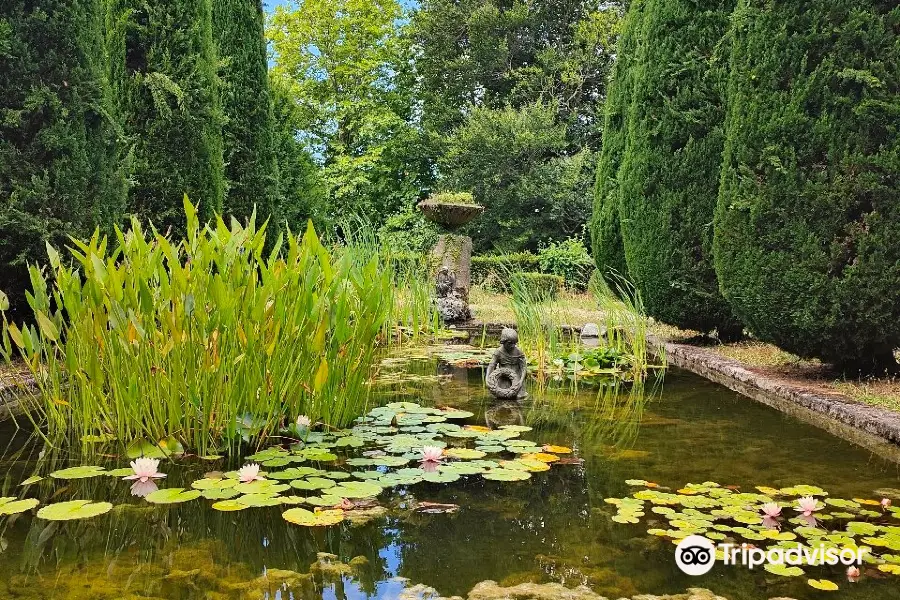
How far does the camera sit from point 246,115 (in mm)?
9359

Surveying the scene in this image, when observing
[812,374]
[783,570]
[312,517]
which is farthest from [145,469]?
[812,374]

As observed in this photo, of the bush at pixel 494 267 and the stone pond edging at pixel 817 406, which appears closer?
the stone pond edging at pixel 817 406

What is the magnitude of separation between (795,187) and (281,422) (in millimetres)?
3517

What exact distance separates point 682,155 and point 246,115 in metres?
5.78

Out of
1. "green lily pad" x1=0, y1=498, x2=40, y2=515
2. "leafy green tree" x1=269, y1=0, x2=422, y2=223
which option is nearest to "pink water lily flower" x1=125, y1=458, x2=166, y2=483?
"green lily pad" x1=0, y1=498, x2=40, y2=515

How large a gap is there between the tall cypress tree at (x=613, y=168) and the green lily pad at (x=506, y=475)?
266 inches

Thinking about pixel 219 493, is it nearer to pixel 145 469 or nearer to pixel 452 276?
pixel 145 469

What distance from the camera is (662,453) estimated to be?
297 cm

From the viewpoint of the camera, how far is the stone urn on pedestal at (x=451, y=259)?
916 centimetres

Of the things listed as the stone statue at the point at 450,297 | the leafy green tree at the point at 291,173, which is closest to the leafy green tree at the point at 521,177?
the leafy green tree at the point at 291,173

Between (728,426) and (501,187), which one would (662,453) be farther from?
(501,187)

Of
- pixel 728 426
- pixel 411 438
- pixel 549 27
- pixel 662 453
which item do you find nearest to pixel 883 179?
pixel 728 426

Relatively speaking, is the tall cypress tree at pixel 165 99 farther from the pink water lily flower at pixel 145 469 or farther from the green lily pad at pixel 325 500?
the green lily pad at pixel 325 500

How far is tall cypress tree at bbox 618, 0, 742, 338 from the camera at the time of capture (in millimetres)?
6527
